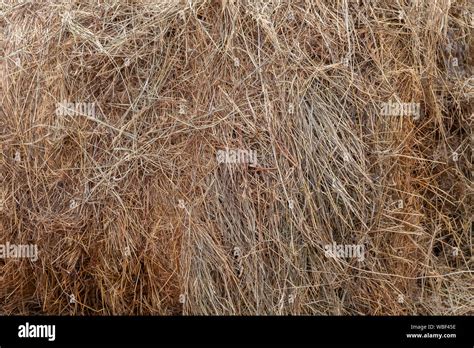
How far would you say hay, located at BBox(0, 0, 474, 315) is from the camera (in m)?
2.82

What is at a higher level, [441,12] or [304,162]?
[441,12]

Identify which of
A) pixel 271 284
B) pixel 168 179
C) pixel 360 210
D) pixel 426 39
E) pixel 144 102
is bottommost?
pixel 271 284

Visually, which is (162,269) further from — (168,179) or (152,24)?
(152,24)

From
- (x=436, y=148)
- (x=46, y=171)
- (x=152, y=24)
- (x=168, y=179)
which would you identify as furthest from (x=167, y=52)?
(x=436, y=148)

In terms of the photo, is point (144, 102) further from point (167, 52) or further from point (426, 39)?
point (426, 39)

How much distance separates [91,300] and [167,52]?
137 cm

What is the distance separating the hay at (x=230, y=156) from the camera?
2820 mm

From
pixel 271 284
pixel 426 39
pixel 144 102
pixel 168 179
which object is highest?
pixel 426 39

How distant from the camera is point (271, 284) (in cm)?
282

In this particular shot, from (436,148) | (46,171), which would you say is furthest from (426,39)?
(46,171)

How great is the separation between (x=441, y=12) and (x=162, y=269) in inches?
78.1

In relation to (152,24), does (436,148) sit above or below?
below

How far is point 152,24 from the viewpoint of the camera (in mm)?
2863

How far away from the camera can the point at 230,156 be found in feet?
9.27
